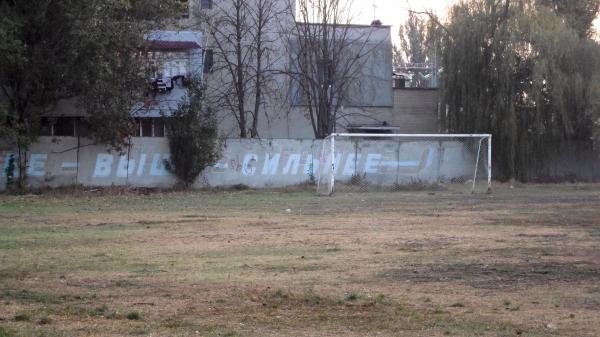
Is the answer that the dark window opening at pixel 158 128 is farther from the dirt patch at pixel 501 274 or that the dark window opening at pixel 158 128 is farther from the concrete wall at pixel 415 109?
the dirt patch at pixel 501 274

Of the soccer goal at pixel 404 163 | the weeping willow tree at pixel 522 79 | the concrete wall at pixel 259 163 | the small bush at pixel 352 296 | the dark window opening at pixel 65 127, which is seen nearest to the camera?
the small bush at pixel 352 296

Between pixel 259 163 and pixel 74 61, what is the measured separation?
29.5 ft

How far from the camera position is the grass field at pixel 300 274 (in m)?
7.16

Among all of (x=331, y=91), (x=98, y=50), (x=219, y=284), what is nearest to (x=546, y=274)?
(x=219, y=284)

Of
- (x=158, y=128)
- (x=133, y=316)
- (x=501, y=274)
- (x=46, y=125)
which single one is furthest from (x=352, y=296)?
(x=158, y=128)

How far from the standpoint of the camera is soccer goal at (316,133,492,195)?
32125mm

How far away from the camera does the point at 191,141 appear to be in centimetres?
3173

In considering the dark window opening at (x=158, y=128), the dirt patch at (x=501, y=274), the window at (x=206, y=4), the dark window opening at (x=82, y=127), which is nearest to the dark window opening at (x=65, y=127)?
the dark window opening at (x=82, y=127)

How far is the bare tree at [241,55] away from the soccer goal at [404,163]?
26.8ft

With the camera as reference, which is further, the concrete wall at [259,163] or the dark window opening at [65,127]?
the dark window opening at [65,127]

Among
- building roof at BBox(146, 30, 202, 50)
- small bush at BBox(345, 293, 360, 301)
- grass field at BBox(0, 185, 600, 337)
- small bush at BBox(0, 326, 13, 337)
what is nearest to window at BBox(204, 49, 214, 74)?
building roof at BBox(146, 30, 202, 50)

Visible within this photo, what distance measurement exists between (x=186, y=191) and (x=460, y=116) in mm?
14471

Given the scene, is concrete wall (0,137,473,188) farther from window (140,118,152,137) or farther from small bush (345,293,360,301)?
small bush (345,293,360,301)

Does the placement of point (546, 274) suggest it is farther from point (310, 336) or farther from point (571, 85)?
point (571, 85)
